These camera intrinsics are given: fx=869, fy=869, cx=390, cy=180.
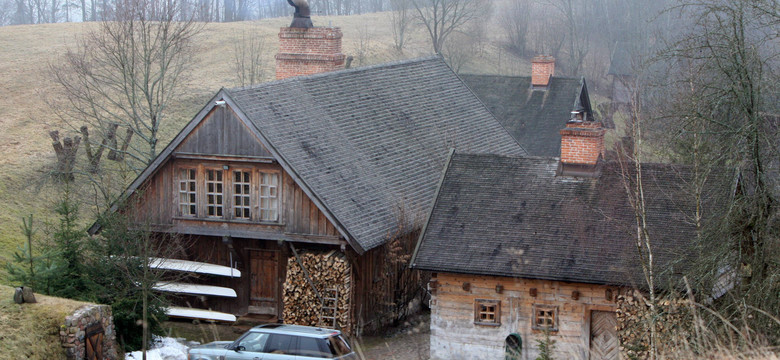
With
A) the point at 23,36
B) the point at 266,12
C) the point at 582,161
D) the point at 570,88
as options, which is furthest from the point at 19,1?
the point at 582,161

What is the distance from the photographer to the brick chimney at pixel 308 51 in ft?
85.9

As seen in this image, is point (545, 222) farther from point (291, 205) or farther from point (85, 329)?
point (85, 329)

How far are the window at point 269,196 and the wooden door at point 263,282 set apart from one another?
51.5 inches

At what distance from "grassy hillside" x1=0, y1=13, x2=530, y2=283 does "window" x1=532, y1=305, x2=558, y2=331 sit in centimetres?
1168

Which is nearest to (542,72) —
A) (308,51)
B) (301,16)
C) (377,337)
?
(308,51)

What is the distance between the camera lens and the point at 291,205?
2016 cm

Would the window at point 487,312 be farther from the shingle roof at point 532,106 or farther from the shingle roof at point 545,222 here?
the shingle roof at point 532,106

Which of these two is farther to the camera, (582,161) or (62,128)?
(62,128)

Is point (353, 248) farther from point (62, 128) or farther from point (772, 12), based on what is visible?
point (62, 128)

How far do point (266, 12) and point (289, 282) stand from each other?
8500cm

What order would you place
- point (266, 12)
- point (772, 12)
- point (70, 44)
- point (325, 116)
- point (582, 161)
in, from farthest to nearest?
point (266, 12)
point (70, 44)
point (325, 116)
point (582, 161)
point (772, 12)

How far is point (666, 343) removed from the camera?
551 inches

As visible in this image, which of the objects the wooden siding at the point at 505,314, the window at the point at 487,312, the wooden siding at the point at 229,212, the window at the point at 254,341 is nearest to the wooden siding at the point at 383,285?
the wooden siding at the point at 229,212

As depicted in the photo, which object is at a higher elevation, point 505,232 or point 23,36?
point 23,36
